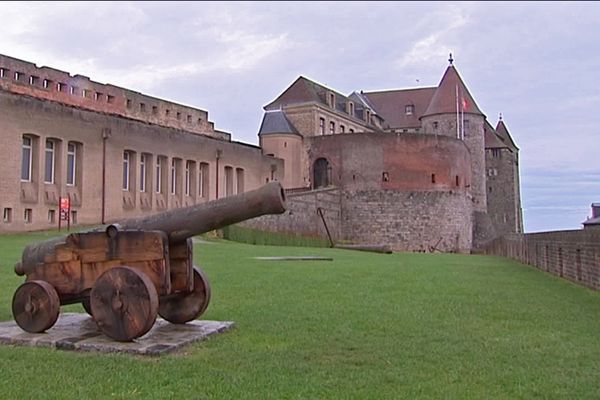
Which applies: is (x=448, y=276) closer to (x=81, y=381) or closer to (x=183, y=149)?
(x=81, y=381)

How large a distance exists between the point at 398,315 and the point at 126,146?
26.9 metres

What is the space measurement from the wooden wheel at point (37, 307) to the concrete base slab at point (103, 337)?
9 cm

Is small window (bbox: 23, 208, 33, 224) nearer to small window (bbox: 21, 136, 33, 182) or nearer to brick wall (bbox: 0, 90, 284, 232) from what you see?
brick wall (bbox: 0, 90, 284, 232)

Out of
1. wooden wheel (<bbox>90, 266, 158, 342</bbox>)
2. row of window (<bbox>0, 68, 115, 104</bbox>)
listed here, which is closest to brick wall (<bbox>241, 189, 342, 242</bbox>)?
row of window (<bbox>0, 68, 115, 104</bbox>)

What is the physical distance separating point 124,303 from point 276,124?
46291 mm

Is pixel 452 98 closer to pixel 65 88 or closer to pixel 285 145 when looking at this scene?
pixel 285 145

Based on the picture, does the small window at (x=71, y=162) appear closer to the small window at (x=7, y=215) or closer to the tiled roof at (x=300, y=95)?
Result: the small window at (x=7, y=215)

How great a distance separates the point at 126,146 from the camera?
108 ft

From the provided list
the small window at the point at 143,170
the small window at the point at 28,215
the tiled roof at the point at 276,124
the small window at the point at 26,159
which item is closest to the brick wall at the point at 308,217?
the small window at the point at 143,170

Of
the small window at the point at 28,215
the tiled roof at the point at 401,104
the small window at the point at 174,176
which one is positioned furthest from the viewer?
the tiled roof at the point at 401,104

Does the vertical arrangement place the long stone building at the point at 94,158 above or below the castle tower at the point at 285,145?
below

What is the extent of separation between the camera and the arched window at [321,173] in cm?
5172

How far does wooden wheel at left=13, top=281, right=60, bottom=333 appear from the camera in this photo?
6.47m

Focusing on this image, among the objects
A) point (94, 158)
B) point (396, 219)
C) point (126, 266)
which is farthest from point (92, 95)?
point (126, 266)
